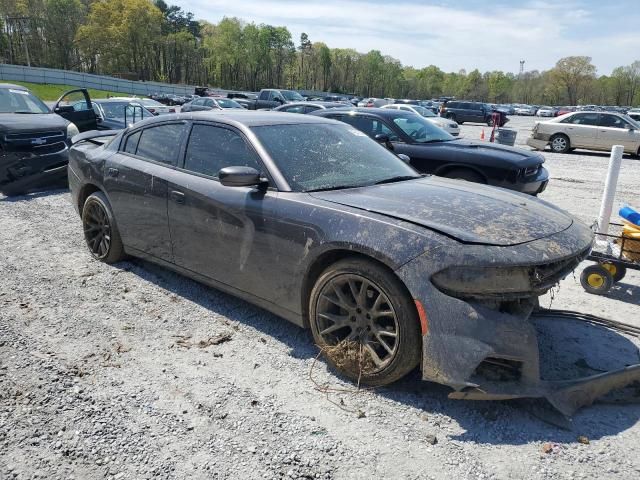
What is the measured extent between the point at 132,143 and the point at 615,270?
4.75 m

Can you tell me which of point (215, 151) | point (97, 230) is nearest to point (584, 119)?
point (215, 151)

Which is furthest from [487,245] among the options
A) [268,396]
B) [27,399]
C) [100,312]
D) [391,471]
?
[100,312]

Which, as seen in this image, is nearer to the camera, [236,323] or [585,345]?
[585,345]

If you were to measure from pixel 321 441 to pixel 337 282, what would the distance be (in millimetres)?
940

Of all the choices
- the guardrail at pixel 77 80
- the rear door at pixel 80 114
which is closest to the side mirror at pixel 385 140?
the rear door at pixel 80 114

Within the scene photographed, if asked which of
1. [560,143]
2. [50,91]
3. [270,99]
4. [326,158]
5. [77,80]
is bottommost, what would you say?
[560,143]

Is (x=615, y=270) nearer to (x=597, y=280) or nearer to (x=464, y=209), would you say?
(x=597, y=280)

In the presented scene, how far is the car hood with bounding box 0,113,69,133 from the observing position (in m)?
8.30

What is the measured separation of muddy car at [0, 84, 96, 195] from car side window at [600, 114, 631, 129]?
663 inches

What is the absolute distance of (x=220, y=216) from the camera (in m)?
3.75

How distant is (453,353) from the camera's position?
8.77 feet

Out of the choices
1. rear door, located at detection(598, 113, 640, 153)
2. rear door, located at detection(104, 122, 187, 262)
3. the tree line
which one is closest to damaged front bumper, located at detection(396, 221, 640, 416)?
rear door, located at detection(104, 122, 187, 262)

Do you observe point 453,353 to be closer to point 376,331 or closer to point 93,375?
point 376,331

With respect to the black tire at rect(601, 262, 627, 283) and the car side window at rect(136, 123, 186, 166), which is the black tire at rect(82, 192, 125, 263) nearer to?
the car side window at rect(136, 123, 186, 166)
